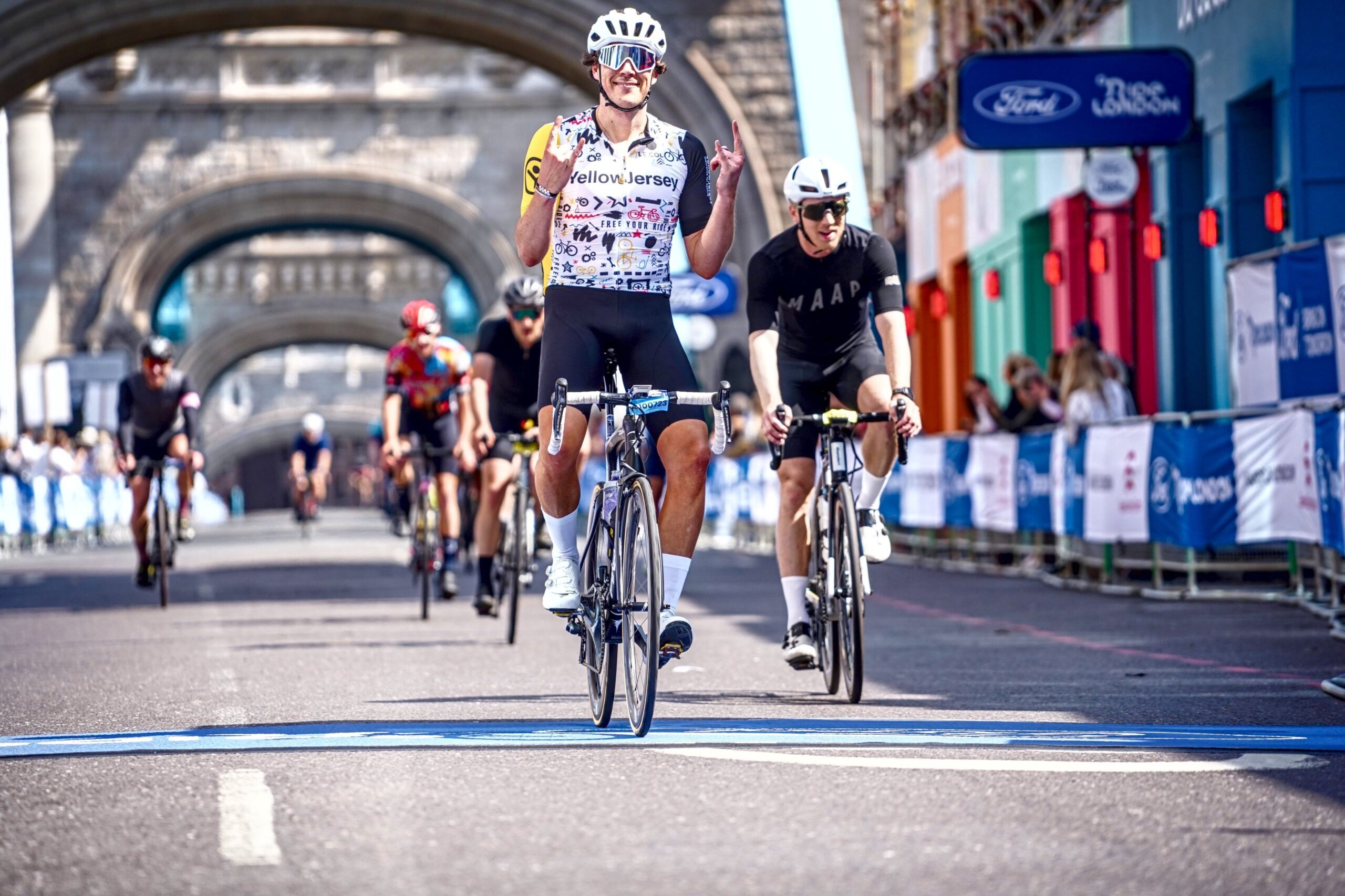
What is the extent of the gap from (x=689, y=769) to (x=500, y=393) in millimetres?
5747

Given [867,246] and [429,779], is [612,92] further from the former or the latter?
[429,779]

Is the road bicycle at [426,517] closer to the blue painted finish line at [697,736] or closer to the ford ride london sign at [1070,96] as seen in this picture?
the blue painted finish line at [697,736]

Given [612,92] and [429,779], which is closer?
[429,779]

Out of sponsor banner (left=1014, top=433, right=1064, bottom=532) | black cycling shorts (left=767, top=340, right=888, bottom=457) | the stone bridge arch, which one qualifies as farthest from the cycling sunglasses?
the stone bridge arch

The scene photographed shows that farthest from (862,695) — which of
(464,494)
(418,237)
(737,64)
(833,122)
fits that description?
(418,237)

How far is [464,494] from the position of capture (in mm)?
15328

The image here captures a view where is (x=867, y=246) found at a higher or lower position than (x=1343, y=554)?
higher

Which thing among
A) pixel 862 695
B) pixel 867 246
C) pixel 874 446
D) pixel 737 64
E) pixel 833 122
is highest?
pixel 737 64

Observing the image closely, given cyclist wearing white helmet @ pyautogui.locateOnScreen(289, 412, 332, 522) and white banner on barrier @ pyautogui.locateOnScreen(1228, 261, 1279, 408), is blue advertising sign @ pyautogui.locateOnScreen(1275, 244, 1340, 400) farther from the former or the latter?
cyclist wearing white helmet @ pyautogui.locateOnScreen(289, 412, 332, 522)

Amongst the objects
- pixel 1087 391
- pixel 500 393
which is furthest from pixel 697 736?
pixel 1087 391

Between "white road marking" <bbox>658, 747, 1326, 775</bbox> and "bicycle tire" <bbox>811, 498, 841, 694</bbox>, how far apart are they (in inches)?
65.4

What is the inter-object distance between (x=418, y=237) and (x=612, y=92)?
40.1 metres

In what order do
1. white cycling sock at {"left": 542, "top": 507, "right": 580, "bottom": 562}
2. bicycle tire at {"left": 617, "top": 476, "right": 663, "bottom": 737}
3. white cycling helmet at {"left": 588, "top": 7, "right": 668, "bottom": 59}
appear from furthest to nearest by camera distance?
white cycling sock at {"left": 542, "top": 507, "right": 580, "bottom": 562}, white cycling helmet at {"left": 588, "top": 7, "right": 668, "bottom": 59}, bicycle tire at {"left": 617, "top": 476, "right": 663, "bottom": 737}

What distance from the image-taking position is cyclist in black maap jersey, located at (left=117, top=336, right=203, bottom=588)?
14.3m
